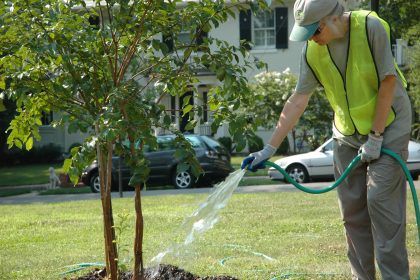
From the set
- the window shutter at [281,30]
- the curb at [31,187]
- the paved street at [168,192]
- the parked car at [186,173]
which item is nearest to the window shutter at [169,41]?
the paved street at [168,192]

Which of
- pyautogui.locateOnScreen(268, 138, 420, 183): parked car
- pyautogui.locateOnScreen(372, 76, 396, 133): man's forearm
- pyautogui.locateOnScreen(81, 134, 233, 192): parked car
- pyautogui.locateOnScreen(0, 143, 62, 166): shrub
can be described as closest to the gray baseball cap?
pyautogui.locateOnScreen(372, 76, 396, 133): man's forearm

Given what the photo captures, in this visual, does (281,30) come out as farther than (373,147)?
Yes

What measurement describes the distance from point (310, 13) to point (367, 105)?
710 mm

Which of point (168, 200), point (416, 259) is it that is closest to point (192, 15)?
point (416, 259)

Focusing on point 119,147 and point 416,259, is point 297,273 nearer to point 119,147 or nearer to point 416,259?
point 416,259

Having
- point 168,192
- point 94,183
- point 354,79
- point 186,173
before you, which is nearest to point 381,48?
point 354,79

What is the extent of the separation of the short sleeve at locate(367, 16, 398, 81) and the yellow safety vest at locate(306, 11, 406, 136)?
0.04m

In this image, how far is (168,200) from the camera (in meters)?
14.7

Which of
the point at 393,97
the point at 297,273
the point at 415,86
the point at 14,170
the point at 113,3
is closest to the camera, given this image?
the point at 393,97

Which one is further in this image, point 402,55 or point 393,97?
point 402,55

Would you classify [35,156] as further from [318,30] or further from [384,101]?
[384,101]

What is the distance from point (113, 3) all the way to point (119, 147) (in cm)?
96

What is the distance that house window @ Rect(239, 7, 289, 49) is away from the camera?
106ft

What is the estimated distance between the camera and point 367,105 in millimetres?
4641
